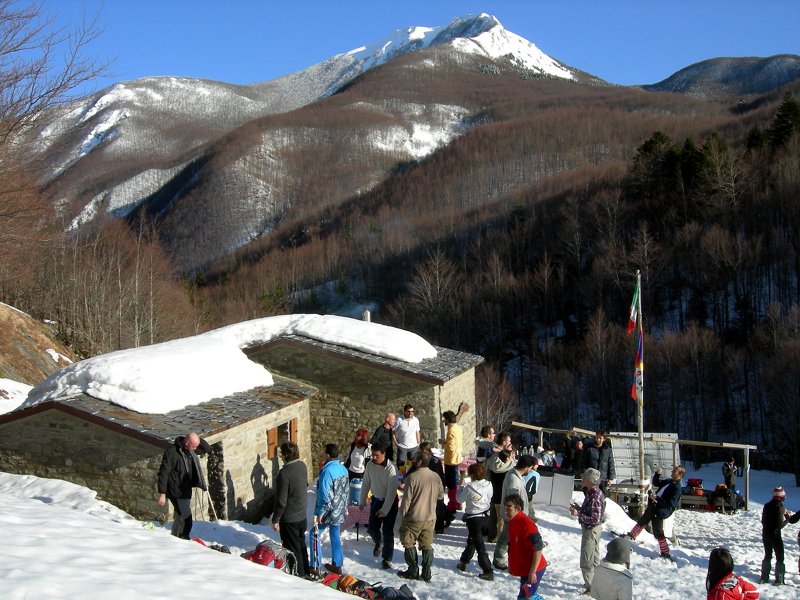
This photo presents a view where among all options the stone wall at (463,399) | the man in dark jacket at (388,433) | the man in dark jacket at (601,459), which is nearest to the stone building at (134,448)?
the man in dark jacket at (388,433)

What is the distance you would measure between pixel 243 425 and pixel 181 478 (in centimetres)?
296

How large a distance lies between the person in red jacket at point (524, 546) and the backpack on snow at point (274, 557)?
2.53 meters

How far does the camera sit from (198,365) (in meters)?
12.9

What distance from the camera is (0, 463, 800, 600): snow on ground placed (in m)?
5.88

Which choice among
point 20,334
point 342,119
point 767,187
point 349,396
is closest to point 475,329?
point 767,187

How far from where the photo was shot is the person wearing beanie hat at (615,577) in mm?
7355

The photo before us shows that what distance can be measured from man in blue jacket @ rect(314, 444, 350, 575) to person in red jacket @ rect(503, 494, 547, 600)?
210 cm

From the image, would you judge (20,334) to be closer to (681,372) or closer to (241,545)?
(241,545)

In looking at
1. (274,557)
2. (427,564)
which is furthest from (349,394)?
(274,557)

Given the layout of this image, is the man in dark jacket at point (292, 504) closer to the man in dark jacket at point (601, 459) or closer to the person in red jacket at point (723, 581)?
the person in red jacket at point (723, 581)

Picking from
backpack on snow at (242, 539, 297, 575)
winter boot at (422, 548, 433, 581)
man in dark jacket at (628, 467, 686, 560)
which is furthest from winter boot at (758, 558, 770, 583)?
backpack on snow at (242, 539, 297, 575)

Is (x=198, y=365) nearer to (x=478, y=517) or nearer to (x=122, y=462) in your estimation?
(x=122, y=462)

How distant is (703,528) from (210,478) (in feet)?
34.7

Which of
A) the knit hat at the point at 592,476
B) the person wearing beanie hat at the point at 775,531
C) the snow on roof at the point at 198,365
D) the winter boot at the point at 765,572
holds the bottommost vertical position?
the winter boot at the point at 765,572
